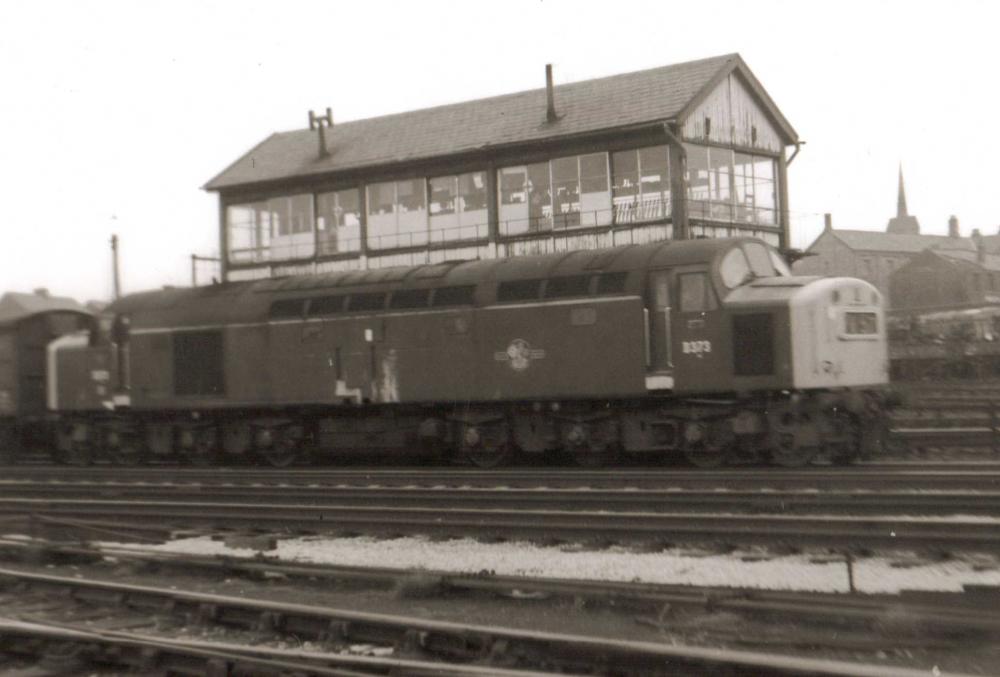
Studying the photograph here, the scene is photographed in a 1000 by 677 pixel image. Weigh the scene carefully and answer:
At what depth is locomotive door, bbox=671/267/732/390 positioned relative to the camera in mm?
16297

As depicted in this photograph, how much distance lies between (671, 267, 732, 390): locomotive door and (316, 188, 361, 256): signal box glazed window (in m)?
15.9

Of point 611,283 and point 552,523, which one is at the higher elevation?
point 611,283

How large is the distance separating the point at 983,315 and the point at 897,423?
1609cm

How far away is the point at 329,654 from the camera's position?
636 cm

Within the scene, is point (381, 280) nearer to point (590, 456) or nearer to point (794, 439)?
point (590, 456)

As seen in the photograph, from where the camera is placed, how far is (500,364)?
18.4 metres

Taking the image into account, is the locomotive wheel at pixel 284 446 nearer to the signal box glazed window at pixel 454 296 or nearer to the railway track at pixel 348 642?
the signal box glazed window at pixel 454 296

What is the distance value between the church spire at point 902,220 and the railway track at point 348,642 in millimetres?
117423

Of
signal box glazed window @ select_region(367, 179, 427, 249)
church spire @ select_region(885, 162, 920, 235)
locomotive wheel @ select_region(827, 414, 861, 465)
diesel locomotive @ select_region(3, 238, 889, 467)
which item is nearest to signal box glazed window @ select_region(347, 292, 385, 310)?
diesel locomotive @ select_region(3, 238, 889, 467)

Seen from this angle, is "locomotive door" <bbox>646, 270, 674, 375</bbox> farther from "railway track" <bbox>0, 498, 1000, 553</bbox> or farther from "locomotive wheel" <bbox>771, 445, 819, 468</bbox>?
"railway track" <bbox>0, 498, 1000, 553</bbox>

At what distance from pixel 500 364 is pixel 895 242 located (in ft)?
233

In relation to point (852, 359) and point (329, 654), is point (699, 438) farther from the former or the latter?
point (329, 654)

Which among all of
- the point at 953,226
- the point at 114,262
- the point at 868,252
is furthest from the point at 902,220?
the point at 114,262

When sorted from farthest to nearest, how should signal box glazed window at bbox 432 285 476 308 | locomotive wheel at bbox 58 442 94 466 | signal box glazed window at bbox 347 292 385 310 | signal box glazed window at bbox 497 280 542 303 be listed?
locomotive wheel at bbox 58 442 94 466 < signal box glazed window at bbox 347 292 385 310 < signal box glazed window at bbox 432 285 476 308 < signal box glazed window at bbox 497 280 542 303
